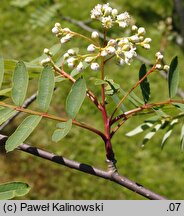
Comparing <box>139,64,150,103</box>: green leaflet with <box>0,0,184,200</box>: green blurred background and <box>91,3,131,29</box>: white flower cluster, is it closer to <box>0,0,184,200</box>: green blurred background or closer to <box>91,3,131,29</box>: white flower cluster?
<box>91,3,131,29</box>: white flower cluster

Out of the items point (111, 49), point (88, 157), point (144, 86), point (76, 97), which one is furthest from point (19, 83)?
point (88, 157)

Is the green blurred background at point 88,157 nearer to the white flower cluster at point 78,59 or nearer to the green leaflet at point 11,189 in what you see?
the white flower cluster at point 78,59

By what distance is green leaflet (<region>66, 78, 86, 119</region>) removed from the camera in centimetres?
120

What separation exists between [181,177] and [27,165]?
134 cm

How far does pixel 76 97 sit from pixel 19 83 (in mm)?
187

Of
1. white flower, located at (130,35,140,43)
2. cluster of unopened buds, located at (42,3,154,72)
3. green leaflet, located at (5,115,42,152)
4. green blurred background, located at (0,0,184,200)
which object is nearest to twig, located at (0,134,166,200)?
green leaflet, located at (5,115,42,152)

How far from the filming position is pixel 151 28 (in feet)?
15.4

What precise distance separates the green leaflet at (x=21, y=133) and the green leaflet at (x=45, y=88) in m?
0.05

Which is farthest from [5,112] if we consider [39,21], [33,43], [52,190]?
[33,43]

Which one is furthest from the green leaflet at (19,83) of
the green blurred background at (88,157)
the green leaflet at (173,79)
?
the green blurred background at (88,157)

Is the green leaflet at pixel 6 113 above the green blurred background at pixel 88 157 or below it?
above

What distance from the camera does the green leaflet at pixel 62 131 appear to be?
115 centimetres

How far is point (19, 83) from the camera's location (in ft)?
4.25

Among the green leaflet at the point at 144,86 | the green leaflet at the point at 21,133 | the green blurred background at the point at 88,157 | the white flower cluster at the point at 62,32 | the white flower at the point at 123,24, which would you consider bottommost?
the green blurred background at the point at 88,157
